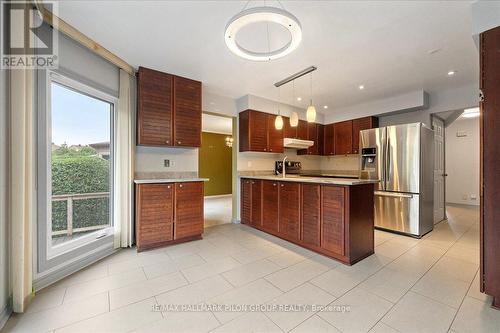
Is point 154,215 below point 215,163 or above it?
below

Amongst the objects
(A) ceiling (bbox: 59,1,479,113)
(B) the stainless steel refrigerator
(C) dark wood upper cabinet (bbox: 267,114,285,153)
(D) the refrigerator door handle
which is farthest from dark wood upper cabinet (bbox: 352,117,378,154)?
(C) dark wood upper cabinet (bbox: 267,114,285,153)

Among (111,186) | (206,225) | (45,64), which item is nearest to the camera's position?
(45,64)

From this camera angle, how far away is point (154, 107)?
3016mm

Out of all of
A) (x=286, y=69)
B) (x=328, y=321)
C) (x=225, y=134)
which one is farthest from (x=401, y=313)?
(x=225, y=134)

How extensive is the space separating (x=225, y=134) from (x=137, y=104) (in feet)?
17.6

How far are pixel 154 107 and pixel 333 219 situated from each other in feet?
9.47

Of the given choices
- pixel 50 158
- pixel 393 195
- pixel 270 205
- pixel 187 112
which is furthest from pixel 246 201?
pixel 50 158

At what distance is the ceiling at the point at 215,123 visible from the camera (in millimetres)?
5765

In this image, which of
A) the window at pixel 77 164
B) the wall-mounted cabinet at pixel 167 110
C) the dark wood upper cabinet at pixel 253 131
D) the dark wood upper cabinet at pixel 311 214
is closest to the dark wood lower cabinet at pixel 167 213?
the window at pixel 77 164

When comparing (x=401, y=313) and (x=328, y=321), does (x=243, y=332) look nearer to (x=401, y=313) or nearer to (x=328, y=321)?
(x=328, y=321)

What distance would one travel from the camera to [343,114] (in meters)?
5.19

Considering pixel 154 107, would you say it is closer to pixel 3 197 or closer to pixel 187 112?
pixel 187 112

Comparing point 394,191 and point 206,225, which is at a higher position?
point 394,191

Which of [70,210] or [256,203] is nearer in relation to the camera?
[70,210]
